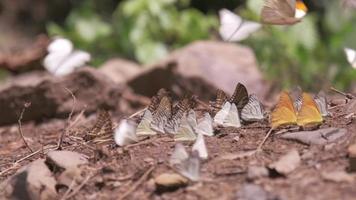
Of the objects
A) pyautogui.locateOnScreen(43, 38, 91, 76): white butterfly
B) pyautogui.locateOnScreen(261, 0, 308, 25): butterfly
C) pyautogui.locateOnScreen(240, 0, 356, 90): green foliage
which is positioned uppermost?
pyautogui.locateOnScreen(261, 0, 308, 25): butterfly

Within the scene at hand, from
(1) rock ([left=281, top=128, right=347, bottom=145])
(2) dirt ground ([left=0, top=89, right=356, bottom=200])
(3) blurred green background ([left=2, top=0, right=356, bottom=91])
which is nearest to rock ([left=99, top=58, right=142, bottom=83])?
(3) blurred green background ([left=2, top=0, right=356, bottom=91])

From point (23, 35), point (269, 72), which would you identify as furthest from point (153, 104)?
point (23, 35)

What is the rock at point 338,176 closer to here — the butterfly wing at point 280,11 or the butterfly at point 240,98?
the butterfly at point 240,98

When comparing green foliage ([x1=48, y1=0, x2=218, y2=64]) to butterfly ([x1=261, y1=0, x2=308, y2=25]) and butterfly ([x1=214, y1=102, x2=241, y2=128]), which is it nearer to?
butterfly ([x1=261, y1=0, x2=308, y2=25])

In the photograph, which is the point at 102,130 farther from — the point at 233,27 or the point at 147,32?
the point at 147,32

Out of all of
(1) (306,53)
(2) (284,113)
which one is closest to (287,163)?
(2) (284,113)

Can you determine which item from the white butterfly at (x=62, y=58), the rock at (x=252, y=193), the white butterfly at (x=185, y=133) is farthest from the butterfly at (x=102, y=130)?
the white butterfly at (x=62, y=58)

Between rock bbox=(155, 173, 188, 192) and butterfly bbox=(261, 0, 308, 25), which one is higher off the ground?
butterfly bbox=(261, 0, 308, 25)

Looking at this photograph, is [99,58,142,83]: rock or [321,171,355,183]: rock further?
[99,58,142,83]: rock

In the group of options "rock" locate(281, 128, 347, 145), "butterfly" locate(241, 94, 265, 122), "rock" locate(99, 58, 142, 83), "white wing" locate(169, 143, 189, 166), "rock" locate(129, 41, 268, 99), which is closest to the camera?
"white wing" locate(169, 143, 189, 166)
